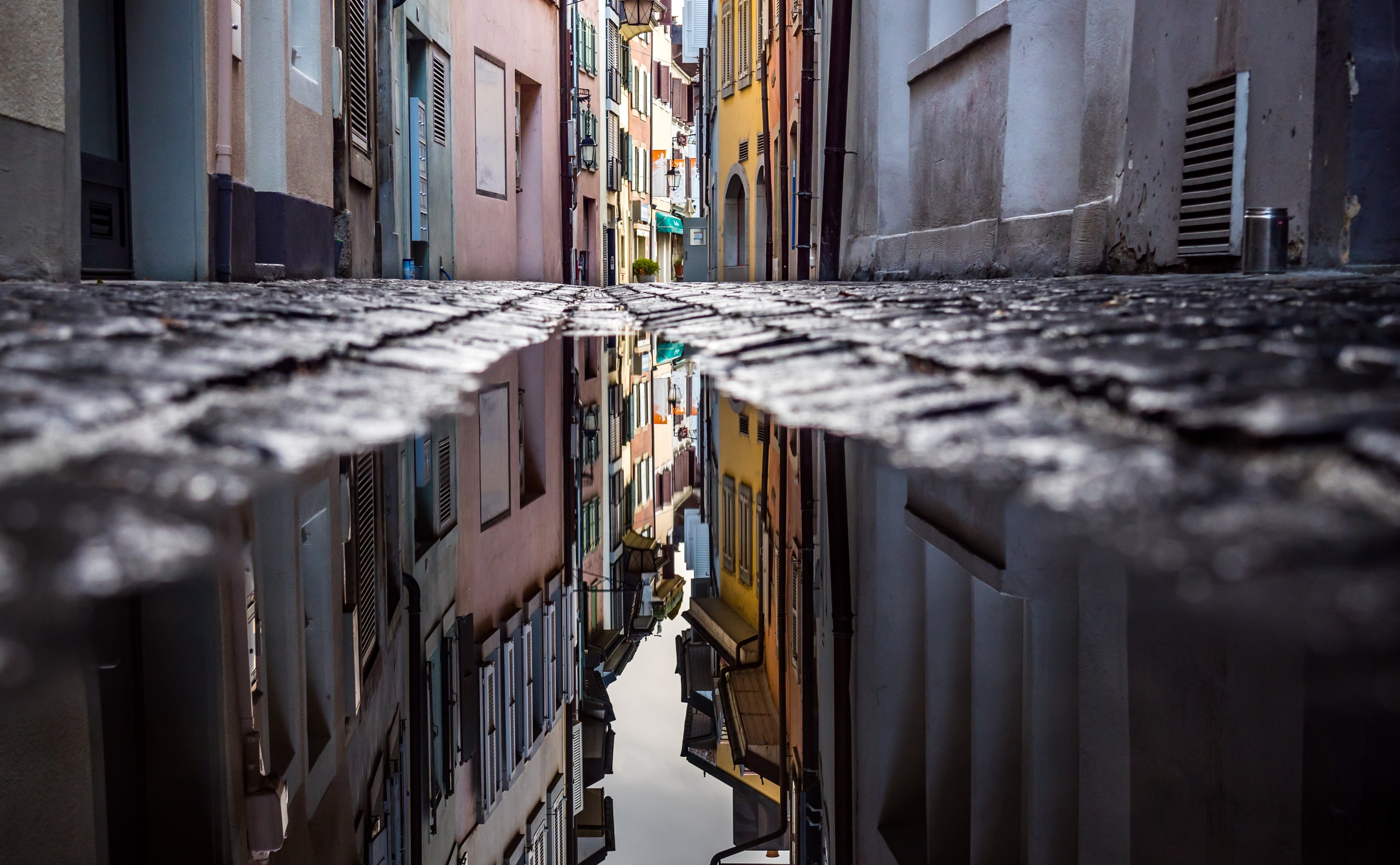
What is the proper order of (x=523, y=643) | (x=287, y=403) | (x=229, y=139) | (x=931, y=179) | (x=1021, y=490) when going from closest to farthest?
1. (x=1021, y=490)
2. (x=523, y=643)
3. (x=287, y=403)
4. (x=229, y=139)
5. (x=931, y=179)

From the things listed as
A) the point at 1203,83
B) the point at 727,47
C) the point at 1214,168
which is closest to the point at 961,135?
the point at 1203,83

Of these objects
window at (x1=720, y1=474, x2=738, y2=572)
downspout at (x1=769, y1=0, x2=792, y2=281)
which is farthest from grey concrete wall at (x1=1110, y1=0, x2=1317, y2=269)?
downspout at (x1=769, y1=0, x2=792, y2=281)

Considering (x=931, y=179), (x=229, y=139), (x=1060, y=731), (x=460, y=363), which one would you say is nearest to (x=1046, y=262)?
(x=931, y=179)

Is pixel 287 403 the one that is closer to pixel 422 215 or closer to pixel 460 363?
pixel 460 363

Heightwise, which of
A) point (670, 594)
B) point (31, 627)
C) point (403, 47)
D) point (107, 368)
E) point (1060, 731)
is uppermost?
point (403, 47)

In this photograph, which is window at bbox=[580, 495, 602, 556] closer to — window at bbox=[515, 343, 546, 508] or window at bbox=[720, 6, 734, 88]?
window at bbox=[515, 343, 546, 508]

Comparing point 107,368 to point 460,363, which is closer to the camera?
point 107,368

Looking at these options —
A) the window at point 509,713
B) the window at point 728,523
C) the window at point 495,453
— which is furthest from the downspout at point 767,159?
the window at point 509,713

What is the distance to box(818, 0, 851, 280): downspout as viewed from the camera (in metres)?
12.0

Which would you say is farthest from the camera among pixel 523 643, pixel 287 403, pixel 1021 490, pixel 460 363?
pixel 460 363

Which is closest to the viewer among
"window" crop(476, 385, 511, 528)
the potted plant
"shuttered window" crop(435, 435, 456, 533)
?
"shuttered window" crop(435, 435, 456, 533)

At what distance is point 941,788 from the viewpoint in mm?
1057

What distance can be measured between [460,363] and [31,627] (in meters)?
1.95

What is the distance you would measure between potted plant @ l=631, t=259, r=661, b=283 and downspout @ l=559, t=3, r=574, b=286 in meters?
10.4
